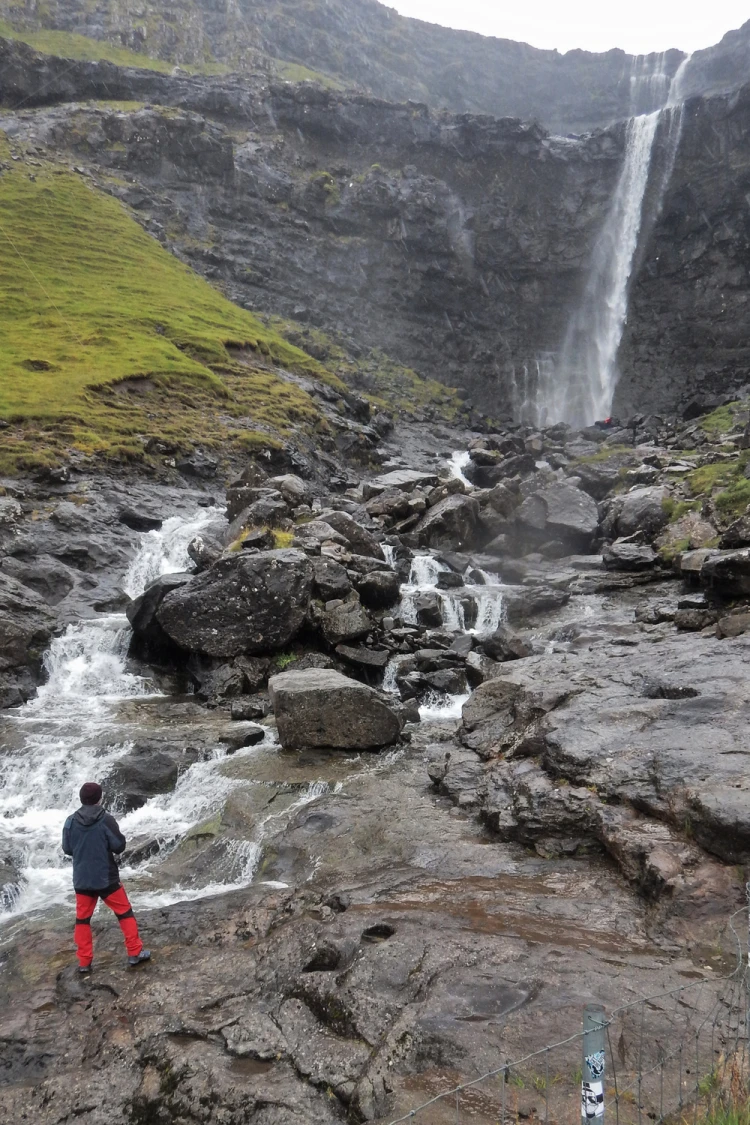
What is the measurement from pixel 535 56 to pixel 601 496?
144193mm

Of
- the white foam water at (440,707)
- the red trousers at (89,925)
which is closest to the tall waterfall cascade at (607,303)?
the white foam water at (440,707)

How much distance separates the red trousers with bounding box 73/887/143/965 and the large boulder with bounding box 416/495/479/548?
23.4 metres

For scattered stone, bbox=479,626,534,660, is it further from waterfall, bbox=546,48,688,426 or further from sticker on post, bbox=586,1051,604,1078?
waterfall, bbox=546,48,688,426

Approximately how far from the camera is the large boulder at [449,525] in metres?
31.0

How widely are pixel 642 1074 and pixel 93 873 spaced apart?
622cm

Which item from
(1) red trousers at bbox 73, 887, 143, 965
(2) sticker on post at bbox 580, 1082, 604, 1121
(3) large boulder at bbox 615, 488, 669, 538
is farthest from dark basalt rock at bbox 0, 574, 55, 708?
(3) large boulder at bbox 615, 488, 669, 538

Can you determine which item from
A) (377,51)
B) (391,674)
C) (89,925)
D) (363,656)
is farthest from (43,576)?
(377,51)

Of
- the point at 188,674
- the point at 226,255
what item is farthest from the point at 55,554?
the point at 226,255

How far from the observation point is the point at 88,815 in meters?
8.53

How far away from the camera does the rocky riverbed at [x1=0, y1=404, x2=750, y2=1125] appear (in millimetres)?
6449

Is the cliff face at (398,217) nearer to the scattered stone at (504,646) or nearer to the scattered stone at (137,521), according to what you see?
the scattered stone at (137,521)

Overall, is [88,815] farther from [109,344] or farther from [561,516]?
[109,344]

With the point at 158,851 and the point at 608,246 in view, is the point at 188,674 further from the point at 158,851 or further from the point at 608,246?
the point at 608,246

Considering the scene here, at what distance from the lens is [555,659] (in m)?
15.7
